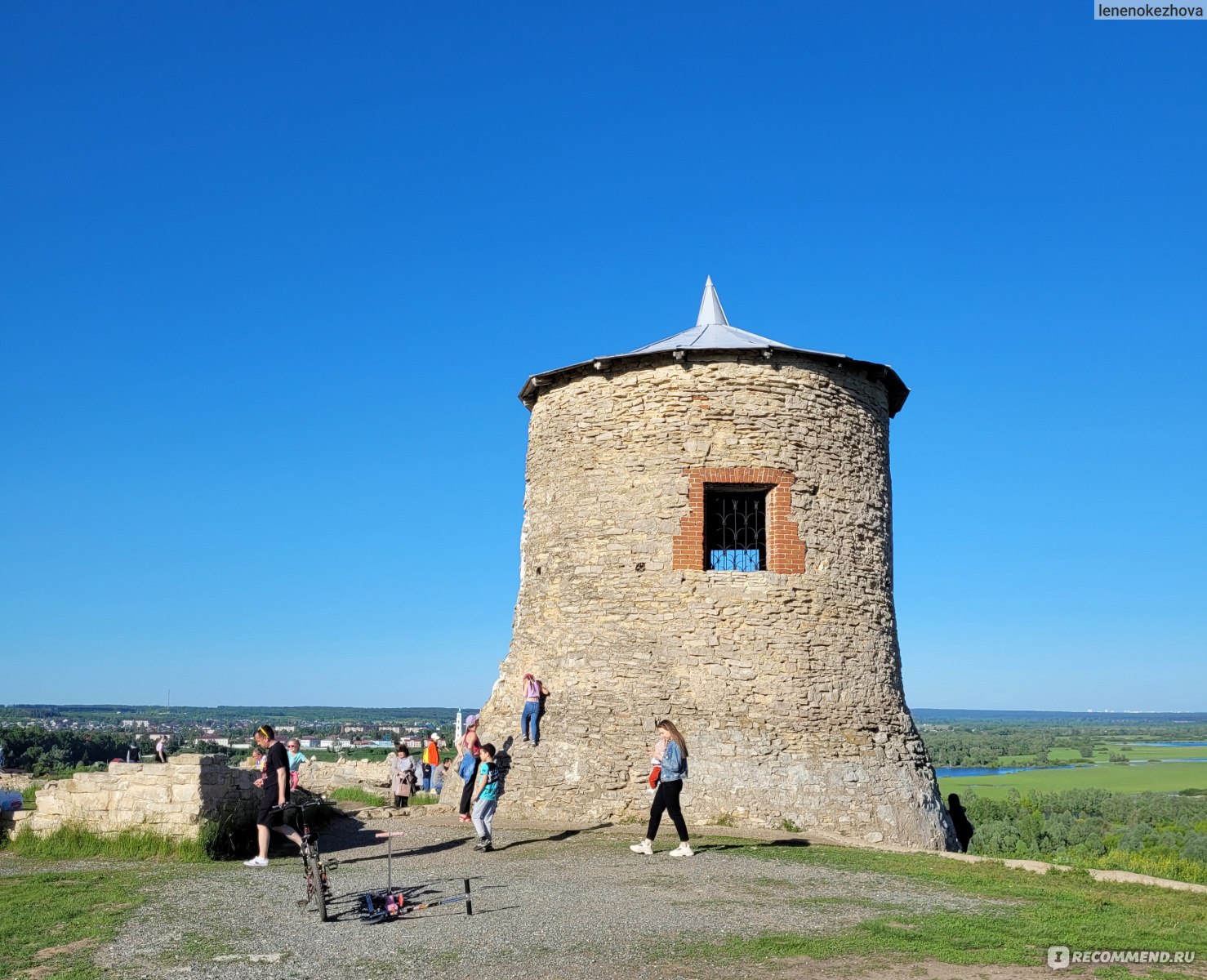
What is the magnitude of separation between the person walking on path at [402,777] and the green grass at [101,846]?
20.6ft

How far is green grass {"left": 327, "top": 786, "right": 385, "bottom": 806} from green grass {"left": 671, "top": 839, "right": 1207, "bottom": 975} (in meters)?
11.3

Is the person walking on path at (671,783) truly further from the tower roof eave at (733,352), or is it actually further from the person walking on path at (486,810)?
the tower roof eave at (733,352)

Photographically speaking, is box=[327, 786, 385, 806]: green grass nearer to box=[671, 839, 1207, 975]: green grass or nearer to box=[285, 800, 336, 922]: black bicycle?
box=[285, 800, 336, 922]: black bicycle

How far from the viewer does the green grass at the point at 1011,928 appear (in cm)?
695

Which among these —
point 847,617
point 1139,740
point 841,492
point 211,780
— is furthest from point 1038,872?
point 1139,740

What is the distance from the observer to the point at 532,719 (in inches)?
563

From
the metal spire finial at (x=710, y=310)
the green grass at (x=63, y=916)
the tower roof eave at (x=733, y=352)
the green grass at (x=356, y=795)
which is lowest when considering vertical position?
the green grass at (x=356, y=795)

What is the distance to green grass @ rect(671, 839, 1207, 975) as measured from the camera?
6945 mm

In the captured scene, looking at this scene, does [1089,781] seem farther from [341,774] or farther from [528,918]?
[528,918]

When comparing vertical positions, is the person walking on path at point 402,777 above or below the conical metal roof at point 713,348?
below

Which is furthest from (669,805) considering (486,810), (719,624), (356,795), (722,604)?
(356,795)

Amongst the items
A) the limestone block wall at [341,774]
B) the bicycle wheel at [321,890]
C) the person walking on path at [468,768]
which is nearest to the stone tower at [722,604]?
the person walking on path at [468,768]

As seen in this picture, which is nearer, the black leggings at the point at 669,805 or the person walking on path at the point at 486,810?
the black leggings at the point at 669,805

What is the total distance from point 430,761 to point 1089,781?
64.6 metres
